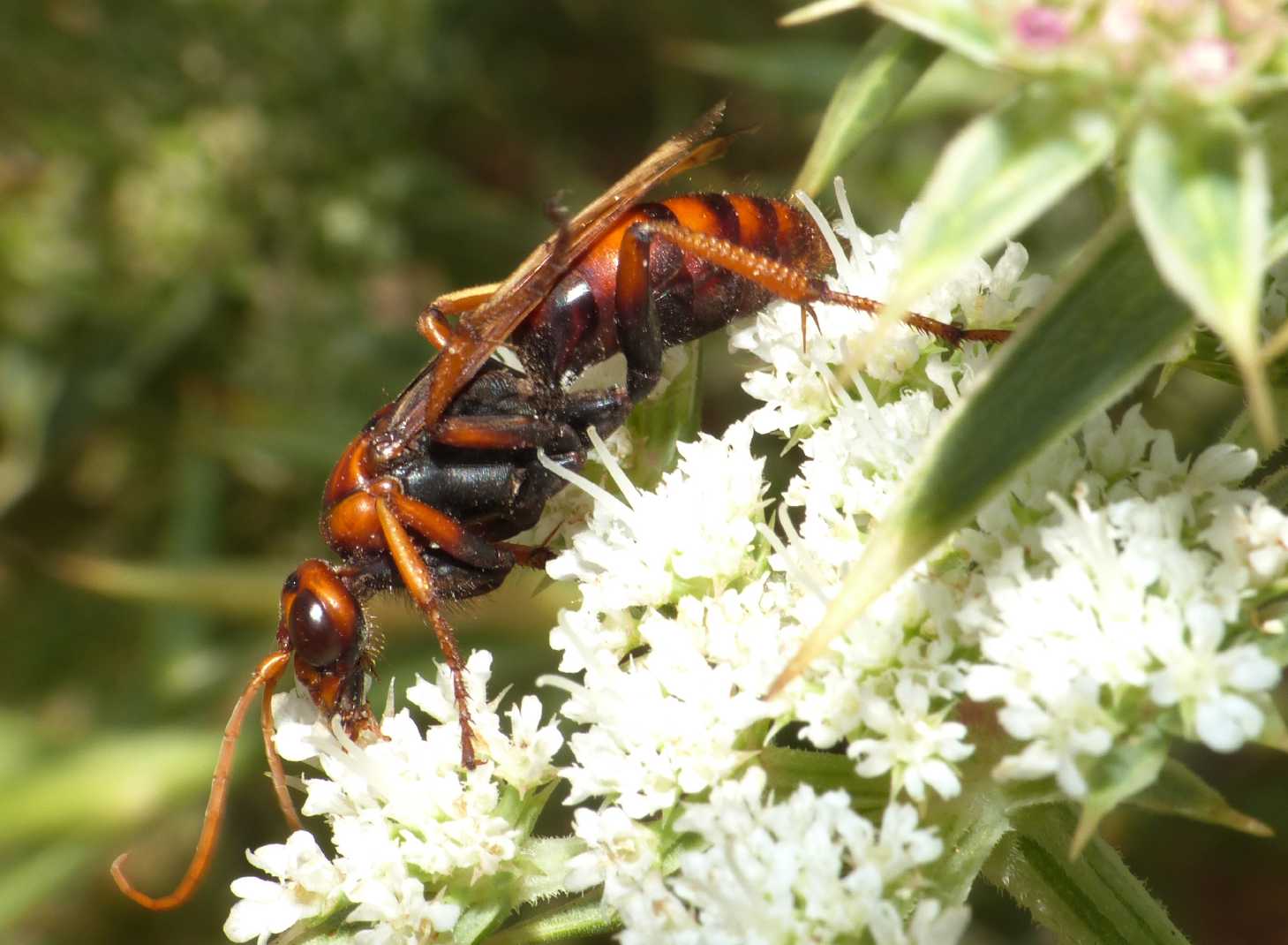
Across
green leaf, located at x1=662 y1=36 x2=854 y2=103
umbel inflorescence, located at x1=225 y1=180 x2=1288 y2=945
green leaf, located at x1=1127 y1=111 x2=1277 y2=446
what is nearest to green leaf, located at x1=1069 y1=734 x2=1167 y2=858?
umbel inflorescence, located at x1=225 y1=180 x2=1288 y2=945

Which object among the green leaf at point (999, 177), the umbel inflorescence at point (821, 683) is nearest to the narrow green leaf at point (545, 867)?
the umbel inflorescence at point (821, 683)

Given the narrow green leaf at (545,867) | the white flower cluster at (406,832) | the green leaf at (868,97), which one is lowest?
the narrow green leaf at (545,867)

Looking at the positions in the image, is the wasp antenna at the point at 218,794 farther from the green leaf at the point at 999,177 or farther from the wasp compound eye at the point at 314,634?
Result: the green leaf at the point at 999,177

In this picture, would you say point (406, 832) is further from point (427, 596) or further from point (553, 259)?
point (553, 259)

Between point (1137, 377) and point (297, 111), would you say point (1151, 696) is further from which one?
point (297, 111)

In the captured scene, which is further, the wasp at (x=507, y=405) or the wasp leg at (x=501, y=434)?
the wasp leg at (x=501, y=434)

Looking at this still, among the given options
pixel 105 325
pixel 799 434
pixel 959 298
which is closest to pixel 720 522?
pixel 799 434

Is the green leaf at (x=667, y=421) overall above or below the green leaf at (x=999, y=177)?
above

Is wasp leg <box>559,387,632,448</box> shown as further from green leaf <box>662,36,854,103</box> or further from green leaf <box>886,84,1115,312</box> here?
green leaf <box>662,36,854,103</box>

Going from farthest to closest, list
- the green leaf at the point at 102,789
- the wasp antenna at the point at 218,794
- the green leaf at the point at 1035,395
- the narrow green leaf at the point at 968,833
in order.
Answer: the green leaf at the point at 102,789 → the wasp antenna at the point at 218,794 → the narrow green leaf at the point at 968,833 → the green leaf at the point at 1035,395
